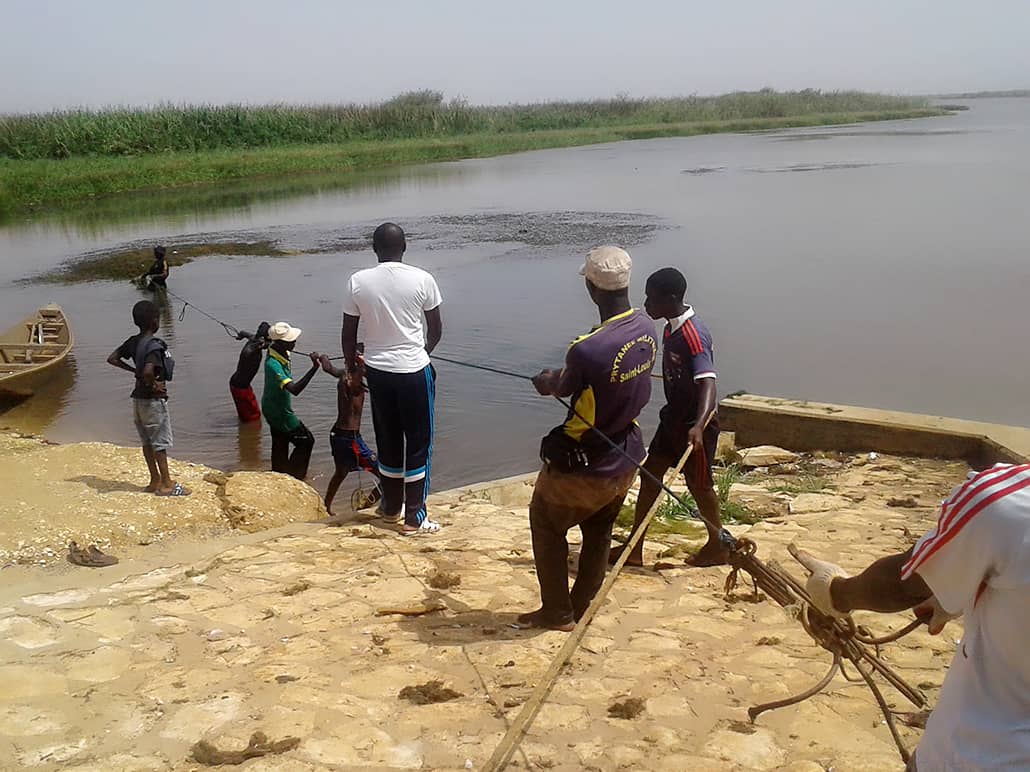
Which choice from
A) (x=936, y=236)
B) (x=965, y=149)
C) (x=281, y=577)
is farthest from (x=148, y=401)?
(x=965, y=149)

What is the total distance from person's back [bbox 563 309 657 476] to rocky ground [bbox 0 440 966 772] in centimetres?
91

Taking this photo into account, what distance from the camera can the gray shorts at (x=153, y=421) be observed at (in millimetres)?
6230

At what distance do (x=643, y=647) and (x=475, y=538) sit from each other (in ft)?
5.76

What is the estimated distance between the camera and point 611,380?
11.9 ft

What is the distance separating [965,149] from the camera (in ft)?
144

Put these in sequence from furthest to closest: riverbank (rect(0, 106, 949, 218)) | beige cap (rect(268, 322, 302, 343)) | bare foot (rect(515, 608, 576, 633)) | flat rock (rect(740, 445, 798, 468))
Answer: riverbank (rect(0, 106, 949, 218)), flat rock (rect(740, 445, 798, 468)), beige cap (rect(268, 322, 302, 343)), bare foot (rect(515, 608, 576, 633))

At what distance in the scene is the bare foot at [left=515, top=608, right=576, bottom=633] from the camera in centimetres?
405

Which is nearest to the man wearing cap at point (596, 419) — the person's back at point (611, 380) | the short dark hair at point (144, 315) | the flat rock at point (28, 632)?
the person's back at point (611, 380)

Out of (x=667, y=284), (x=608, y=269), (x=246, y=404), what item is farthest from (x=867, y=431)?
(x=246, y=404)

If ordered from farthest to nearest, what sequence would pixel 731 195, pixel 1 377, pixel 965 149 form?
1. pixel 965 149
2. pixel 731 195
3. pixel 1 377

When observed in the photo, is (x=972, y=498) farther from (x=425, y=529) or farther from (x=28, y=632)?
(x=425, y=529)

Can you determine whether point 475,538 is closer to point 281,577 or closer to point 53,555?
point 281,577

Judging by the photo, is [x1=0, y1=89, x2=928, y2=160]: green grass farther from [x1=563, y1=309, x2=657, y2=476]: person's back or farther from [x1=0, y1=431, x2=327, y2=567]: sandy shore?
[x1=563, y1=309, x2=657, y2=476]: person's back

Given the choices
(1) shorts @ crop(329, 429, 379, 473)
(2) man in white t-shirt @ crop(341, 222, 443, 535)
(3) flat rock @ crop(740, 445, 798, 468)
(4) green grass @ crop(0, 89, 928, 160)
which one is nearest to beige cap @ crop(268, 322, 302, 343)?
(1) shorts @ crop(329, 429, 379, 473)
